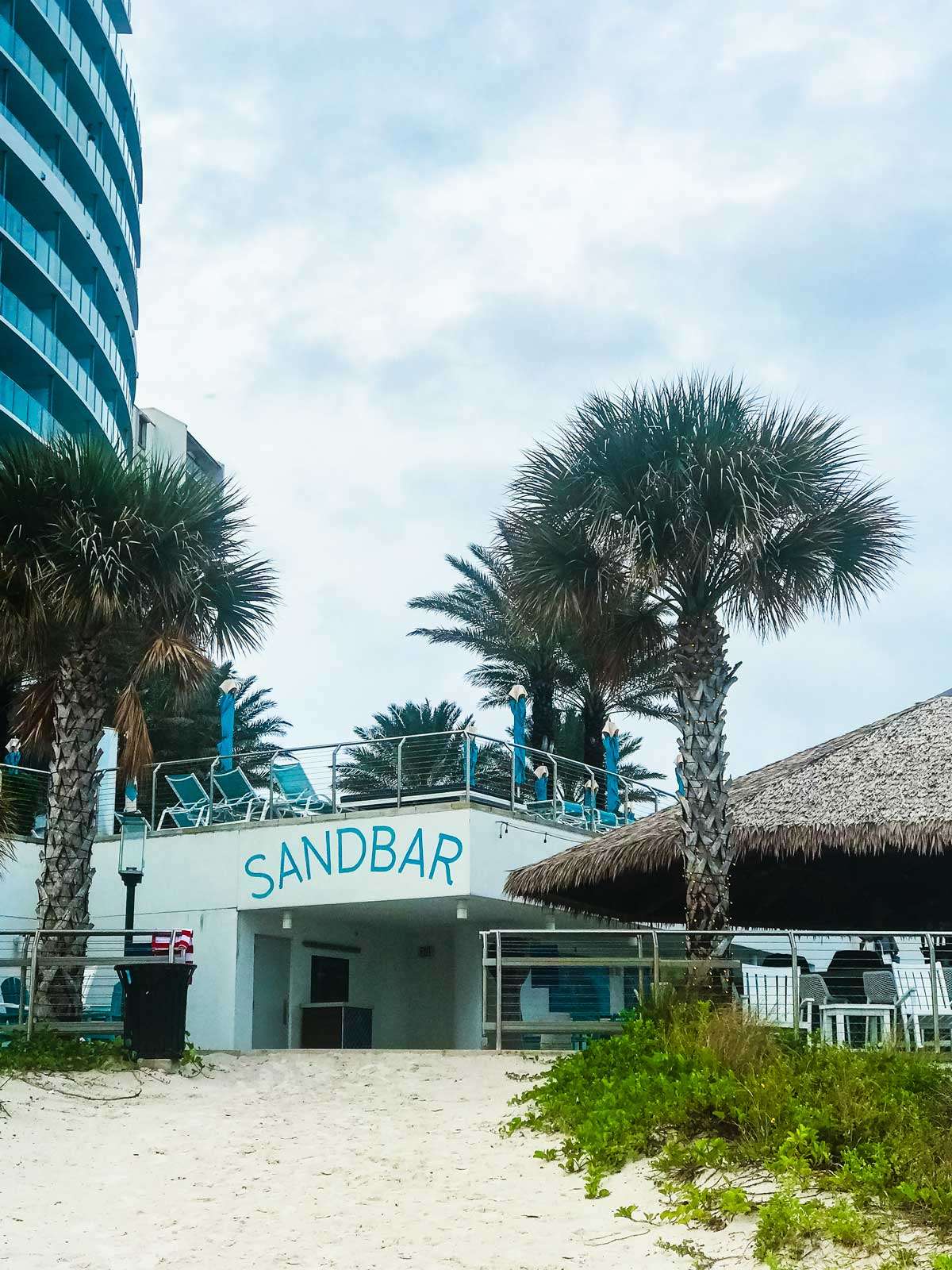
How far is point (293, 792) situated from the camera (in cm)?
2355

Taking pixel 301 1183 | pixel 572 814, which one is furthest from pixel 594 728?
pixel 301 1183

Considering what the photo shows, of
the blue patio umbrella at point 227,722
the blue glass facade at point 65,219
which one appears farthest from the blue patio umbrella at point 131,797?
the blue glass facade at point 65,219

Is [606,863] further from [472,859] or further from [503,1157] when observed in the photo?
[503,1157]

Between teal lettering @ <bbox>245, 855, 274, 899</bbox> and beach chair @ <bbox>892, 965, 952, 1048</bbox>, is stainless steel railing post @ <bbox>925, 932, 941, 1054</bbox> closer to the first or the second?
beach chair @ <bbox>892, 965, 952, 1048</bbox>

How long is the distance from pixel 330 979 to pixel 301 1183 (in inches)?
591

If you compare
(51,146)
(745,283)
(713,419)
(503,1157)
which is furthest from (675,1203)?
(51,146)

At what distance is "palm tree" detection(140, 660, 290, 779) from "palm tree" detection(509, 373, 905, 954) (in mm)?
13889

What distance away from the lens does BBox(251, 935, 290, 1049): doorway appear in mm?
24078

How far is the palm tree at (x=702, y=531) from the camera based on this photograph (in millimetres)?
15953

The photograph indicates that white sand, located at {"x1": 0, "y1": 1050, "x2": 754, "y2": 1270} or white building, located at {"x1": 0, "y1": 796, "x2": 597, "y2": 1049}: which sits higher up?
white building, located at {"x1": 0, "y1": 796, "x2": 597, "y2": 1049}

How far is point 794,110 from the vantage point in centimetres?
1234

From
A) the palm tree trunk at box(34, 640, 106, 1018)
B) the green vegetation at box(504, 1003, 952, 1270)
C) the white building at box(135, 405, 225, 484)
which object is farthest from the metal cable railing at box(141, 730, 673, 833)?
the white building at box(135, 405, 225, 484)

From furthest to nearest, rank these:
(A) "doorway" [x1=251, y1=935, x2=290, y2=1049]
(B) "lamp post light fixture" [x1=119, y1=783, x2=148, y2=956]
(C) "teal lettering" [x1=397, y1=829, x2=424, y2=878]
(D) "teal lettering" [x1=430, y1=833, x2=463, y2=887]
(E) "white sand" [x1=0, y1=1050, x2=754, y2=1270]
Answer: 1. (A) "doorway" [x1=251, y1=935, x2=290, y2=1049]
2. (B) "lamp post light fixture" [x1=119, y1=783, x2=148, y2=956]
3. (C) "teal lettering" [x1=397, y1=829, x2=424, y2=878]
4. (D) "teal lettering" [x1=430, y1=833, x2=463, y2=887]
5. (E) "white sand" [x1=0, y1=1050, x2=754, y2=1270]

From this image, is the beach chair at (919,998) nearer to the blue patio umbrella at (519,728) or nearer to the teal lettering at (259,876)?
the blue patio umbrella at (519,728)
